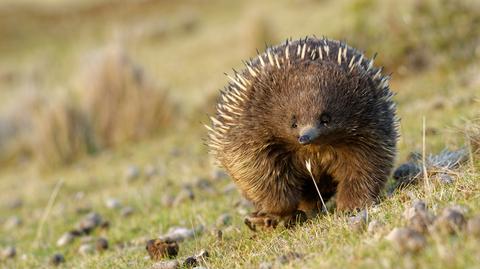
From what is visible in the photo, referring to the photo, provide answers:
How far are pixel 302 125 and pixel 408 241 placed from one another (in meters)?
1.71

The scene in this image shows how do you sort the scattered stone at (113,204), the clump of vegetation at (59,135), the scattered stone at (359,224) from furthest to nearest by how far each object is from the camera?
the clump of vegetation at (59,135) < the scattered stone at (113,204) < the scattered stone at (359,224)

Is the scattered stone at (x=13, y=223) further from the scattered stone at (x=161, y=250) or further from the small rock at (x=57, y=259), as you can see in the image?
the scattered stone at (x=161, y=250)

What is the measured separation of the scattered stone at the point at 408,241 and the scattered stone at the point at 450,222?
10cm

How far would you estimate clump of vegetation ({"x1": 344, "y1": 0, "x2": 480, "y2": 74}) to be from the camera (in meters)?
14.6

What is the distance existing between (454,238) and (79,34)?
4288cm

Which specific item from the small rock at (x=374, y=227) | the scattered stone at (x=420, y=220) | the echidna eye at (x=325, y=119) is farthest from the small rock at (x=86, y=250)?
the scattered stone at (x=420, y=220)

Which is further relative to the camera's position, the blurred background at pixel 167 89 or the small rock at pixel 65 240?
the blurred background at pixel 167 89

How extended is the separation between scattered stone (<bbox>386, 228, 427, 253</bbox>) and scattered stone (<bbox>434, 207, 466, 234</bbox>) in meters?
0.10

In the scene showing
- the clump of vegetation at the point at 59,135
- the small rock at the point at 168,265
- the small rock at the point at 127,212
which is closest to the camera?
the small rock at the point at 168,265

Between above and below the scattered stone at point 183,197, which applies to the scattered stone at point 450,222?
above

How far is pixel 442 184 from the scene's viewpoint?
5008 millimetres

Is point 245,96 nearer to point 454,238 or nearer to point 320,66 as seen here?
point 320,66

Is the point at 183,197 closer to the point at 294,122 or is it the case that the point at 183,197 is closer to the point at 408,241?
the point at 294,122

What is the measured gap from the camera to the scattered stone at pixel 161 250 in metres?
5.54
